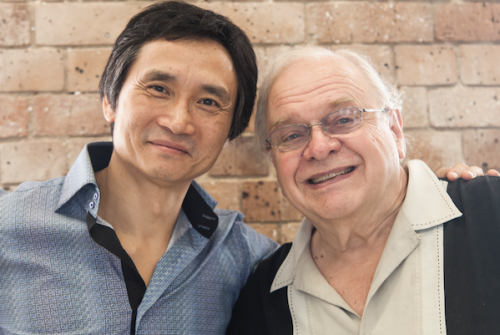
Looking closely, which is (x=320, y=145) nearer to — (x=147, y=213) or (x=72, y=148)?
(x=147, y=213)

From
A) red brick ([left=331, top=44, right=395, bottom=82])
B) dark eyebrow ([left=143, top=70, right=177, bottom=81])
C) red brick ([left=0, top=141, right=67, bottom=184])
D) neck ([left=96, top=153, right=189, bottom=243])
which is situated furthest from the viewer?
red brick ([left=331, top=44, right=395, bottom=82])

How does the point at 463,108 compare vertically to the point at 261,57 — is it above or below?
below

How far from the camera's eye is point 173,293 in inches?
43.3

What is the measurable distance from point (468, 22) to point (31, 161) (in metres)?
2.01

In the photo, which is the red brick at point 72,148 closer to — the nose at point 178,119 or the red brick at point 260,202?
the nose at point 178,119

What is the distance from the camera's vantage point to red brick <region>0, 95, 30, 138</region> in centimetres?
146

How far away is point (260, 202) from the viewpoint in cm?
153

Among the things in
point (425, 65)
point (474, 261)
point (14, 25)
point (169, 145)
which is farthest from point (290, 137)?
point (14, 25)

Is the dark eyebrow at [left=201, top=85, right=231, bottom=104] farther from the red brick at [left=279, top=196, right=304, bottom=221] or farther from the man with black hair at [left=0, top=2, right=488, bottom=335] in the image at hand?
the red brick at [left=279, top=196, right=304, bottom=221]

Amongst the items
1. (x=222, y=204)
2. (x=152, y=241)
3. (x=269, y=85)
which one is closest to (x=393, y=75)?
(x=269, y=85)

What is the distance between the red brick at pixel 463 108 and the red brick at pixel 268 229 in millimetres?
839

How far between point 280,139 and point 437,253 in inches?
22.0

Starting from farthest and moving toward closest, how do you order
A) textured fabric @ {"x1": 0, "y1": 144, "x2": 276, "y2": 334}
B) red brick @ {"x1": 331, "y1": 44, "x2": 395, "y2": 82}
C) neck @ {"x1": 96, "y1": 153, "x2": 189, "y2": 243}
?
red brick @ {"x1": 331, "y1": 44, "x2": 395, "y2": 82} → neck @ {"x1": 96, "y1": 153, "x2": 189, "y2": 243} → textured fabric @ {"x1": 0, "y1": 144, "x2": 276, "y2": 334}

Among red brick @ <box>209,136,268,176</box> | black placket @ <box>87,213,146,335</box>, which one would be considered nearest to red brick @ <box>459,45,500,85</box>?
red brick @ <box>209,136,268,176</box>
